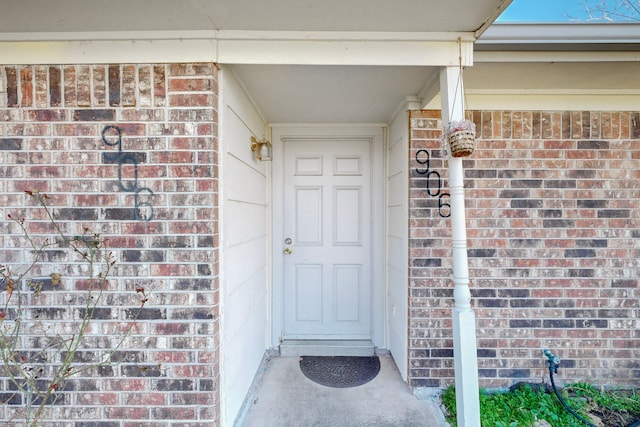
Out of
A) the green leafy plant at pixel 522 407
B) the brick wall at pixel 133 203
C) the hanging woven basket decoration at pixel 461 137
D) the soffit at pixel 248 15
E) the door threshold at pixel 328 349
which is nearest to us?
the soffit at pixel 248 15

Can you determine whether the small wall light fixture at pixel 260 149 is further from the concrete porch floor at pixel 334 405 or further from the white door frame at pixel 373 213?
the concrete porch floor at pixel 334 405

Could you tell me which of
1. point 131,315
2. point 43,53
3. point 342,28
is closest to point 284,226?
point 131,315

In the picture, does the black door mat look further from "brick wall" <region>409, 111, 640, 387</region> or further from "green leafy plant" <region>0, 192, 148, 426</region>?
"green leafy plant" <region>0, 192, 148, 426</region>

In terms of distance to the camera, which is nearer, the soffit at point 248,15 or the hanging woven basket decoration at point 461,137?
the soffit at point 248,15

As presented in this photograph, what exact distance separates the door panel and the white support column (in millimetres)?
1293

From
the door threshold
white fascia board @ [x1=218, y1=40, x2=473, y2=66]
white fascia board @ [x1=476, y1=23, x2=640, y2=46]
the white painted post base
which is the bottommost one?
the door threshold

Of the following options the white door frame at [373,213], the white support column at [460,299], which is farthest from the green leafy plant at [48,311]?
the white support column at [460,299]

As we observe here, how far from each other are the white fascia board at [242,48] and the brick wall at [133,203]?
6cm

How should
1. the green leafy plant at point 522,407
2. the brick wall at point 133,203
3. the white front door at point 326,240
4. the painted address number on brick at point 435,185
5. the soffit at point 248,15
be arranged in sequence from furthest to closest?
1. the white front door at point 326,240
2. the painted address number on brick at point 435,185
3. the green leafy plant at point 522,407
4. the brick wall at point 133,203
5. the soffit at point 248,15

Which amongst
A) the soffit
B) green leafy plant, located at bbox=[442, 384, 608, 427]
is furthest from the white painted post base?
the soffit

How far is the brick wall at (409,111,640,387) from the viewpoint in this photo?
2.23 meters

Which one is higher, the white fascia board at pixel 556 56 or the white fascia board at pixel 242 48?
the white fascia board at pixel 556 56

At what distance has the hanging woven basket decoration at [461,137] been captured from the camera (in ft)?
5.10

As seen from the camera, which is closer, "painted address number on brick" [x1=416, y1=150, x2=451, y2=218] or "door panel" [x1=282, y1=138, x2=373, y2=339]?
"painted address number on brick" [x1=416, y1=150, x2=451, y2=218]
